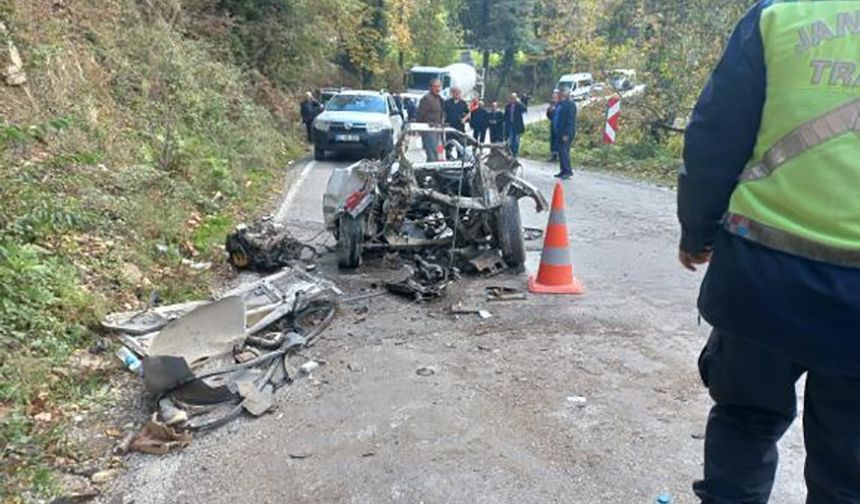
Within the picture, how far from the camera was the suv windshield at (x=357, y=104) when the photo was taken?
61.8 ft

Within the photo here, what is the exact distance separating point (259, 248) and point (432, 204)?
5.85 feet

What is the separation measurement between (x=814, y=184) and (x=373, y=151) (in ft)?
52.8

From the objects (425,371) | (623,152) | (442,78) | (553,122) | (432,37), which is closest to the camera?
(425,371)

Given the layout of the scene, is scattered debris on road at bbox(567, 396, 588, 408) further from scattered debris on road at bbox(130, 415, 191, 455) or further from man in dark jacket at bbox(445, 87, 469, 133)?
man in dark jacket at bbox(445, 87, 469, 133)

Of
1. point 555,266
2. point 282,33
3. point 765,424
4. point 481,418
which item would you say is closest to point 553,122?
point 282,33

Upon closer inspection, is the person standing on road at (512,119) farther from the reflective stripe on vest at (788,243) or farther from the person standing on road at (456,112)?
the reflective stripe on vest at (788,243)

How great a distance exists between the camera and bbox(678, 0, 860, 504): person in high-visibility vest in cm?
192

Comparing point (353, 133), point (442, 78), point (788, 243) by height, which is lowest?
point (442, 78)

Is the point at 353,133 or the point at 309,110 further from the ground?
the point at 353,133

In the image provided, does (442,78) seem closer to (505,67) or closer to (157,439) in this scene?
(505,67)

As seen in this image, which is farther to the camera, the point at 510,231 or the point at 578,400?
the point at 510,231

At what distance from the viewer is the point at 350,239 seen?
7109 millimetres

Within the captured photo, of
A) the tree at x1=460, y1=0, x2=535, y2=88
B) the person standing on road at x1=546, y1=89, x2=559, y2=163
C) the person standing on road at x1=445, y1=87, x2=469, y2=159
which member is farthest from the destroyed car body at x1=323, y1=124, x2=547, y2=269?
the tree at x1=460, y1=0, x2=535, y2=88

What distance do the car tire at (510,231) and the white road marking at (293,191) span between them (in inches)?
161
